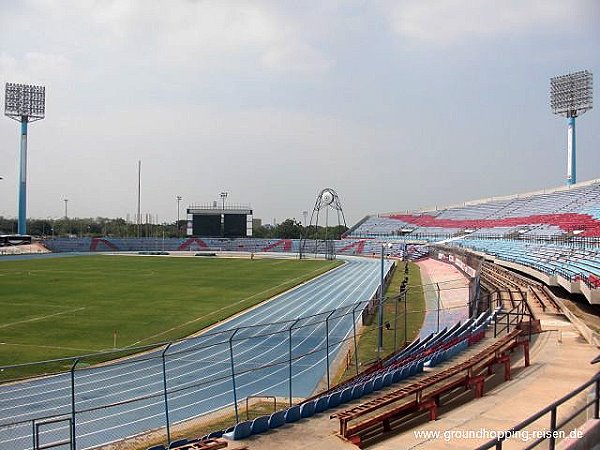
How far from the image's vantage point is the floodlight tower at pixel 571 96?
72.9 m

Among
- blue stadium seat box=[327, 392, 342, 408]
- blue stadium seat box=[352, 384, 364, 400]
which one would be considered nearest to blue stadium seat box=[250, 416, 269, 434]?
blue stadium seat box=[327, 392, 342, 408]

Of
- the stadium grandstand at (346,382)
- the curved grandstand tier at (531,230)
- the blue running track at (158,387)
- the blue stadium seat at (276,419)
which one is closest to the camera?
the stadium grandstand at (346,382)

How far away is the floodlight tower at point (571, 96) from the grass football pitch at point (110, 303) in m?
41.5

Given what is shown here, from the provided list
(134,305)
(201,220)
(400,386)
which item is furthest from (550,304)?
(201,220)

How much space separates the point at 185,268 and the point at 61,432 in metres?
48.3

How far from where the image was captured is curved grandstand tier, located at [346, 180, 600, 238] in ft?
183

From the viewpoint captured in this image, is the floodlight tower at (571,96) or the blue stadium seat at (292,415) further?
the floodlight tower at (571,96)

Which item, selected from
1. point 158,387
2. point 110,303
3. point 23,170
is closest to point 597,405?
point 158,387

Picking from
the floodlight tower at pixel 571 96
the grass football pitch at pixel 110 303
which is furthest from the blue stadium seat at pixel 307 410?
the floodlight tower at pixel 571 96

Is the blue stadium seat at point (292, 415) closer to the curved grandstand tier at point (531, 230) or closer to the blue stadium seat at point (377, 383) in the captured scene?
the blue stadium seat at point (377, 383)

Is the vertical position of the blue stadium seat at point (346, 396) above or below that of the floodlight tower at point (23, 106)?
below

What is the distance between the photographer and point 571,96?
74062mm

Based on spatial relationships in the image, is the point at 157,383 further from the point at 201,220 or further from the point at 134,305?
the point at 201,220

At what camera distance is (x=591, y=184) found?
67188 mm
